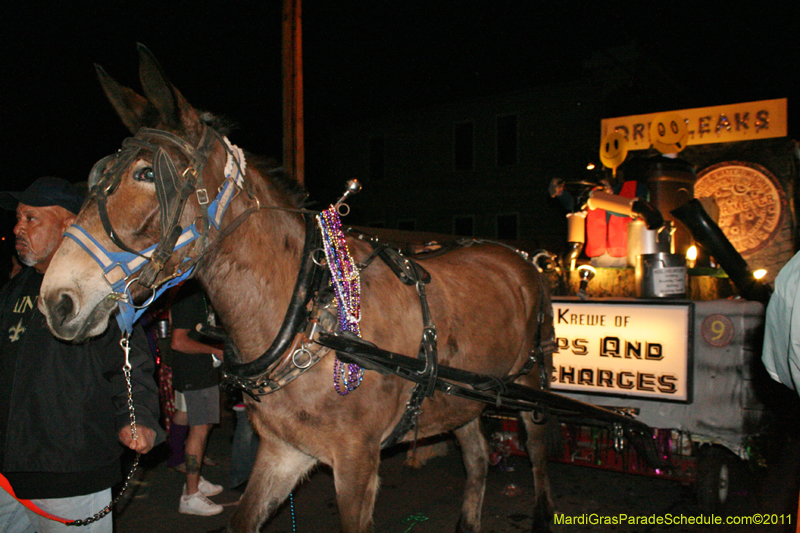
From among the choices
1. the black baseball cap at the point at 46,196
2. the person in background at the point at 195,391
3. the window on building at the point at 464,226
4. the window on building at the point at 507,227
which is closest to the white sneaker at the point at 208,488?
the person in background at the point at 195,391

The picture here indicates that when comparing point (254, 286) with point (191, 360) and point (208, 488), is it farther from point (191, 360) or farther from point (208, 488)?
point (208, 488)

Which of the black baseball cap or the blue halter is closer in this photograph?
the blue halter

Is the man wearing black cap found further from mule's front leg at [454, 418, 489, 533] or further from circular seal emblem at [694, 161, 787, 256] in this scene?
circular seal emblem at [694, 161, 787, 256]

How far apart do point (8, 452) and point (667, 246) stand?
5726 millimetres

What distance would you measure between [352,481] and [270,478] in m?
0.52

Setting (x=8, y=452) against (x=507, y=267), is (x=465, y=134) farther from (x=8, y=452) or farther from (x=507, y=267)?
(x=8, y=452)

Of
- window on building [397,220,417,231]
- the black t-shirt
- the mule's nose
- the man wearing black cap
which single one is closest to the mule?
the mule's nose

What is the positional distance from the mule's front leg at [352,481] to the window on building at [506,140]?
58.3ft

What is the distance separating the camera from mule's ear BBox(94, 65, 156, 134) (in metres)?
2.08

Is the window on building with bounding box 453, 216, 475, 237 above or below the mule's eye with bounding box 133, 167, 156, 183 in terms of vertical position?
above

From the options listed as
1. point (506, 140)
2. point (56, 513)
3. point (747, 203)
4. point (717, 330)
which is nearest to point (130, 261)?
point (56, 513)

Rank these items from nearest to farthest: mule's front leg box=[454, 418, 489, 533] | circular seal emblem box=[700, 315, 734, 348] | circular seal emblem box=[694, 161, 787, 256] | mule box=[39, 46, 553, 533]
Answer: mule box=[39, 46, 553, 533], mule's front leg box=[454, 418, 489, 533], circular seal emblem box=[700, 315, 734, 348], circular seal emblem box=[694, 161, 787, 256]

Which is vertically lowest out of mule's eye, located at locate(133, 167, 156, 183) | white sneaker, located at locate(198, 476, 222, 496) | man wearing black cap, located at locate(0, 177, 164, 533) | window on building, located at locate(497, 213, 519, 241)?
white sneaker, located at locate(198, 476, 222, 496)

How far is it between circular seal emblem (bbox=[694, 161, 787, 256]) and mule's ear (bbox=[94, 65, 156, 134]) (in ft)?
27.0
